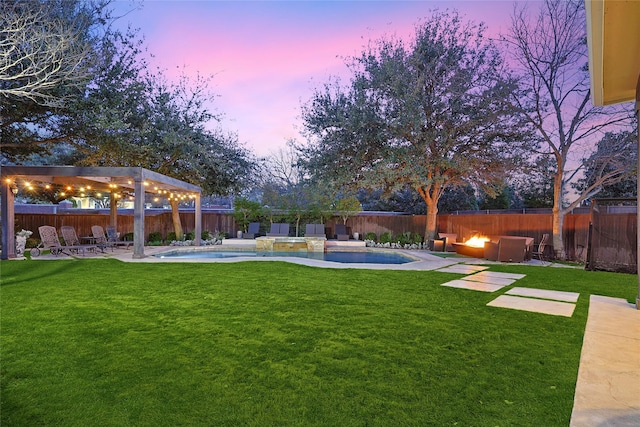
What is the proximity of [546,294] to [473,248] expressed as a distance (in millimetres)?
5826

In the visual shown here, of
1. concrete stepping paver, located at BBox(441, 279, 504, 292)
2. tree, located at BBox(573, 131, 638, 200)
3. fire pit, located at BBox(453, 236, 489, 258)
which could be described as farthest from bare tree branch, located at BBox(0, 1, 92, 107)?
tree, located at BBox(573, 131, 638, 200)

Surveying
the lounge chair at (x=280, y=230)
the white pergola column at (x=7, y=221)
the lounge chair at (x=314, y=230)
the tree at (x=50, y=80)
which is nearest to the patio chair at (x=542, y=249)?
the lounge chair at (x=314, y=230)

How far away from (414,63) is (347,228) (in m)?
8.58

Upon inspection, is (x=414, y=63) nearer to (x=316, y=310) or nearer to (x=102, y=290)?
(x=316, y=310)

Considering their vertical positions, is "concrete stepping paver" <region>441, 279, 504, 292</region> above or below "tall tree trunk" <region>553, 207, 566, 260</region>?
below

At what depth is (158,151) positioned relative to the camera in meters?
13.7

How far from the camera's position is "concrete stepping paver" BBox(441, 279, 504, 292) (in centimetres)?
594

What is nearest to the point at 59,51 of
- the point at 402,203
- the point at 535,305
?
the point at 535,305

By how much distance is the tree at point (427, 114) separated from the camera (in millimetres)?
12422

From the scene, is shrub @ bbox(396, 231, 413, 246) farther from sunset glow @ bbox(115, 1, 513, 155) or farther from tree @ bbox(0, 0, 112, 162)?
tree @ bbox(0, 0, 112, 162)

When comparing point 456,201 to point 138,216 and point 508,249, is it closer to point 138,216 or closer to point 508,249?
point 508,249

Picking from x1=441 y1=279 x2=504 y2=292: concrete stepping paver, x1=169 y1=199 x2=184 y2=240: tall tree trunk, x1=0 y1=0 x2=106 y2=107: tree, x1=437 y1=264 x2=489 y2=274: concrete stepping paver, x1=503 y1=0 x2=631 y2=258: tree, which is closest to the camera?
x1=441 y1=279 x2=504 y2=292: concrete stepping paver

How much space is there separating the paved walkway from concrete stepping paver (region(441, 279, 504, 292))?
163cm

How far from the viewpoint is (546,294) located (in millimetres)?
5570
